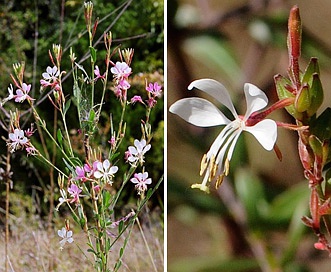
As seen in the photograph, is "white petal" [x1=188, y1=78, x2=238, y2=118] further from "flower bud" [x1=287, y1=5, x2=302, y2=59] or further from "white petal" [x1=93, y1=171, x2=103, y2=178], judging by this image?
"white petal" [x1=93, y1=171, x2=103, y2=178]

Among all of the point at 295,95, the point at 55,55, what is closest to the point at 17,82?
the point at 55,55

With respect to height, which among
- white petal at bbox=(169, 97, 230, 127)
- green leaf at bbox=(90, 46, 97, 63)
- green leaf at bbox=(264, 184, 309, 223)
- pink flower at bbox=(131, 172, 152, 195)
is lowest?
green leaf at bbox=(264, 184, 309, 223)

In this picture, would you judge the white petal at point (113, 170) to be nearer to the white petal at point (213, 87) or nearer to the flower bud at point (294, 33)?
the white petal at point (213, 87)

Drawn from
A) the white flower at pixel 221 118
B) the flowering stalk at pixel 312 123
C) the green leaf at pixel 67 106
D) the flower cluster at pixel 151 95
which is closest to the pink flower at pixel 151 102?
the flower cluster at pixel 151 95

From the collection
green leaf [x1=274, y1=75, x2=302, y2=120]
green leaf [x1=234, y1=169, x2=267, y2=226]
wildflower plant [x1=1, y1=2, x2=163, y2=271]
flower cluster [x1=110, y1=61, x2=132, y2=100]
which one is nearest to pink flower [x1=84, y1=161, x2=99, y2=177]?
wildflower plant [x1=1, y1=2, x2=163, y2=271]

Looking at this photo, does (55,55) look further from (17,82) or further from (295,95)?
(295,95)

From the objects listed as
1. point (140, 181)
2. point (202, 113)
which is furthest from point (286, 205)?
point (202, 113)
